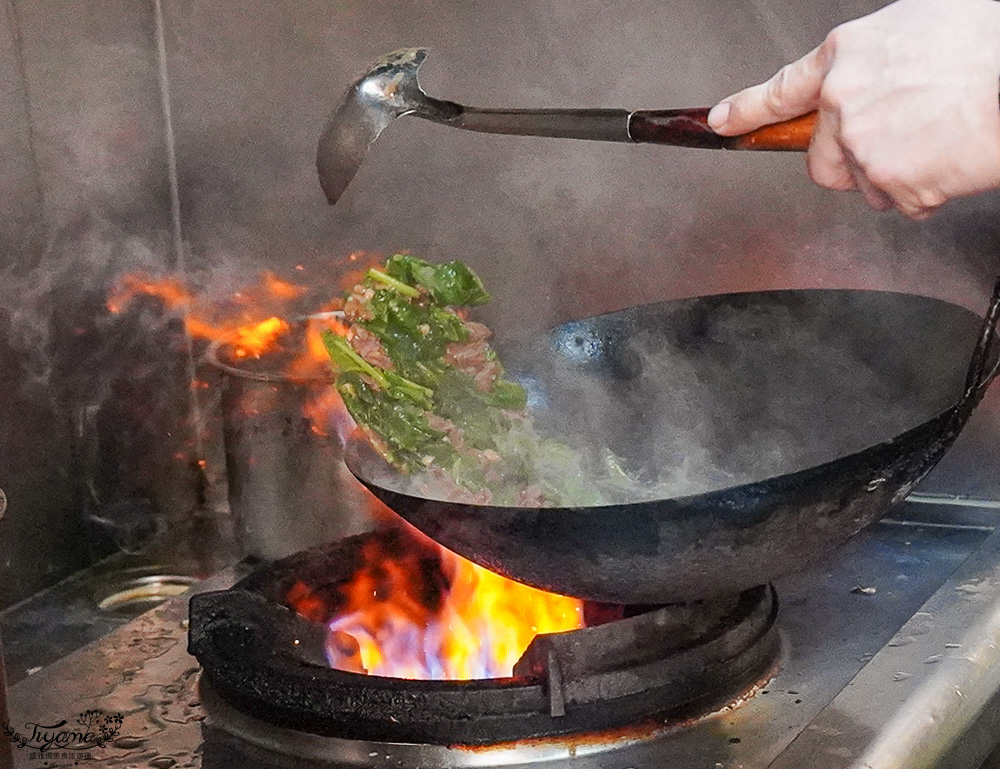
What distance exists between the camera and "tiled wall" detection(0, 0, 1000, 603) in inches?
88.5

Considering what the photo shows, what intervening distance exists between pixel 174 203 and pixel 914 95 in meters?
1.85

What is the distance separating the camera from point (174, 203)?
8.92 feet

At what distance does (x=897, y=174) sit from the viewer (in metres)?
1.29

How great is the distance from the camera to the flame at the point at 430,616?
69.8 inches

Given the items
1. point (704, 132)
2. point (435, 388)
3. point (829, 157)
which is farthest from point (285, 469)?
point (829, 157)

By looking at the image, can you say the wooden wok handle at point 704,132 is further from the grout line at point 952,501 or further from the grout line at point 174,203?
the grout line at point 174,203

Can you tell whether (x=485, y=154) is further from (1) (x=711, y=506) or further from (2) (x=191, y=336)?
(1) (x=711, y=506)

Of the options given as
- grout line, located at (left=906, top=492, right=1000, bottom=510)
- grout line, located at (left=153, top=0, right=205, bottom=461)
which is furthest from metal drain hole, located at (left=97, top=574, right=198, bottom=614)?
grout line, located at (left=906, top=492, right=1000, bottom=510)

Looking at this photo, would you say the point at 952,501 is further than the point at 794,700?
Yes

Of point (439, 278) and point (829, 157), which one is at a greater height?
point (829, 157)

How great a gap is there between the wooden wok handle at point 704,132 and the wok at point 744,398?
33 cm

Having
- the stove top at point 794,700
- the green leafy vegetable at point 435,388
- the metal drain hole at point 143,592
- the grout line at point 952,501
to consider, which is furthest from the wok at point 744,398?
the metal drain hole at point 143,592

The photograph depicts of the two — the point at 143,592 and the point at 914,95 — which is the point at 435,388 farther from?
the point at 143,592

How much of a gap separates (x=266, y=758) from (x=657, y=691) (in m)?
0.49
